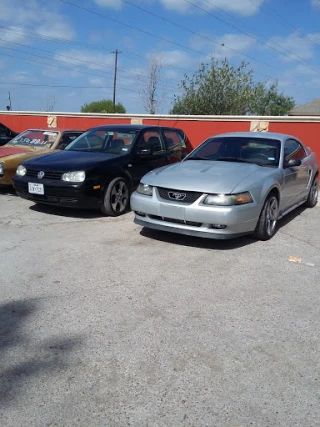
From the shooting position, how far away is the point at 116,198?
6.47 metres

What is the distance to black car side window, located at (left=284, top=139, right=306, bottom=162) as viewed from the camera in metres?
6.04

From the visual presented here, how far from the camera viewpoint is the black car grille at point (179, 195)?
4.71m

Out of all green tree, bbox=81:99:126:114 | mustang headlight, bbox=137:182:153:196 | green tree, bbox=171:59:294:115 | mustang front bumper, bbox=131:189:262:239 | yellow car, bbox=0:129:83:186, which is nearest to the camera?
mustang front bumper, bbox=131:189:262:239

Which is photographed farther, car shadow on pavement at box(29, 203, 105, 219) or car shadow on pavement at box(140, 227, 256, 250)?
car shadow on pavement at box(29, 203, 105, 219)

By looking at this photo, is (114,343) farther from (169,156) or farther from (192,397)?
(169,156)

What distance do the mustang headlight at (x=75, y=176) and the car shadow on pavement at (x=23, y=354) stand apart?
303 cm

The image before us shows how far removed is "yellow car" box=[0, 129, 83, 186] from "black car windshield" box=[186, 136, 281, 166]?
3.58 meters

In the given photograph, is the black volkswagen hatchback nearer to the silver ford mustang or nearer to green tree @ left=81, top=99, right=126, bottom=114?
the silver ford mustang

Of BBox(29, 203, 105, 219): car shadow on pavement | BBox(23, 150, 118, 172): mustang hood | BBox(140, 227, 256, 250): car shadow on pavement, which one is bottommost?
BBox(29, 203, 105, 219): car shadow on pavement

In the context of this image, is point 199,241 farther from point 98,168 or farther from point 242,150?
point 98,168

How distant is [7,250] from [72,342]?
89.6 inches

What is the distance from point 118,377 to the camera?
2.44m

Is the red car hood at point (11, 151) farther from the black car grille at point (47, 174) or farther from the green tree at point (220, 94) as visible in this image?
the green tree at point (220, 94)

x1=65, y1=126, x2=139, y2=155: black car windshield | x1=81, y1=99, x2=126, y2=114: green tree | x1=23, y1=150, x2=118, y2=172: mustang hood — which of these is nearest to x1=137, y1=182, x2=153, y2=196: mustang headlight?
x1=23, y1=150, x2=118, y2=172: mustang hood
